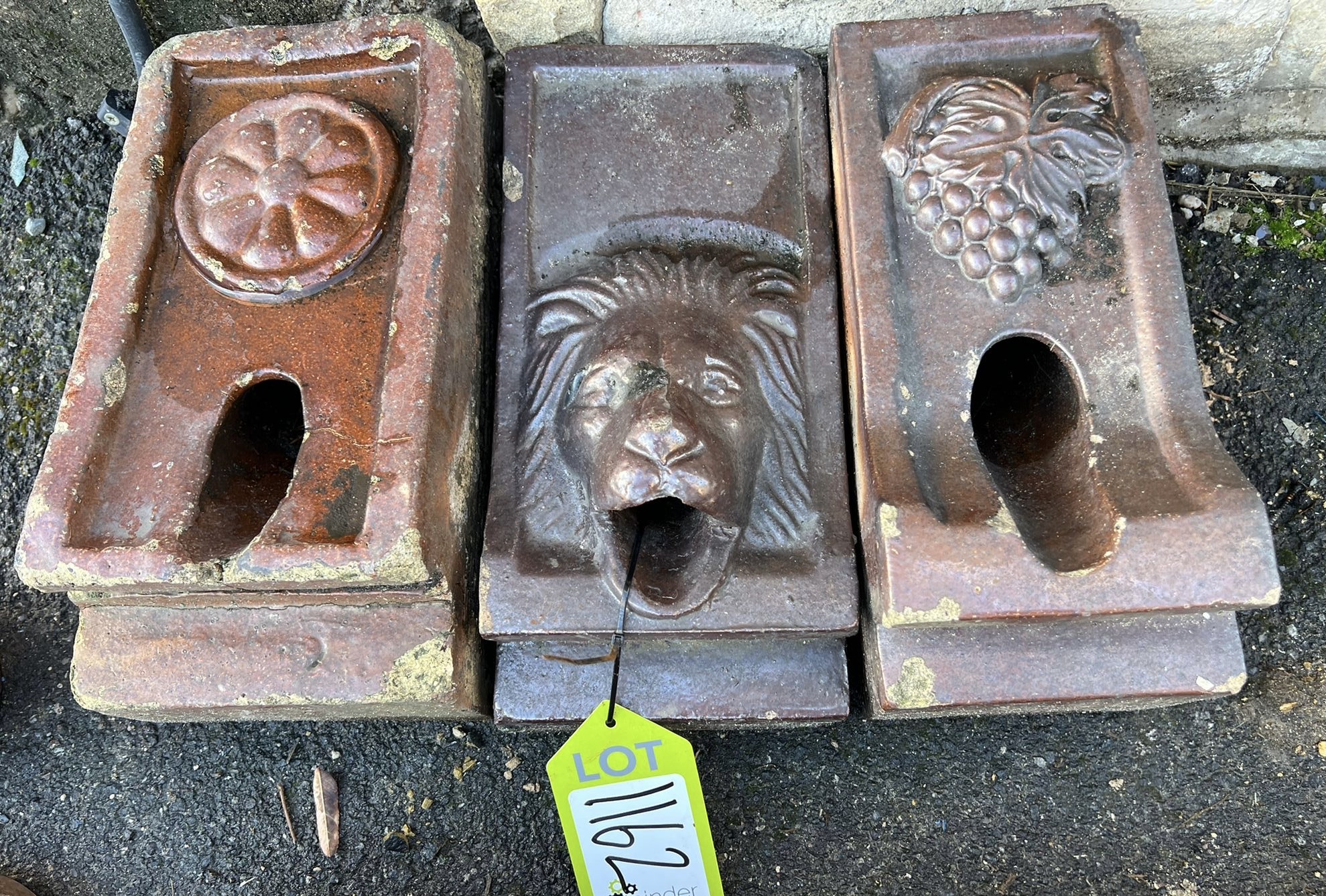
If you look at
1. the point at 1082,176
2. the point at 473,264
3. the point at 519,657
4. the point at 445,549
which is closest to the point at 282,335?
the point at 473,264

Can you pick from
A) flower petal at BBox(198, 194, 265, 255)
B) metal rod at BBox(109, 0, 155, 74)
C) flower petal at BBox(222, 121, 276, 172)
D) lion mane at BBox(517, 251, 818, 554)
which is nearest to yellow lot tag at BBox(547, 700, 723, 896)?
lion mane at BBox(517, 251, 818, 554)

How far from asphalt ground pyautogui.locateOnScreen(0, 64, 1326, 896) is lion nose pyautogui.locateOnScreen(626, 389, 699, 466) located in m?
0.74

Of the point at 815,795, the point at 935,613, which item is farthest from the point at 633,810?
the point at 935,613

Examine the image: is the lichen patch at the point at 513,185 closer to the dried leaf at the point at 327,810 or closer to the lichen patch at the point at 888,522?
the lichen patch at the point at 888,522

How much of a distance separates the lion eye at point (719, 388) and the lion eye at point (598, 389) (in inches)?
5.6

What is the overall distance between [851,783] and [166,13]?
224 cm

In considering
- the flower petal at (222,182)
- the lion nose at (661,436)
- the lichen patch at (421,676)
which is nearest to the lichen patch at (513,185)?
the flower petal at (222,182)

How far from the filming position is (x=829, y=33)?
6.06ft

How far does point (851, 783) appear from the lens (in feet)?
5.82

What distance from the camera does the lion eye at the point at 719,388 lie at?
1.48 metres

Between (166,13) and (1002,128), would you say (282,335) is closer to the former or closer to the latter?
(166,13)

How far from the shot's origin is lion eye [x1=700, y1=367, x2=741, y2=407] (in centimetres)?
148

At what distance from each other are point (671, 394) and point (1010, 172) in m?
0.71

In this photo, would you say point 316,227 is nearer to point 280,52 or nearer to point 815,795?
point 280,52
